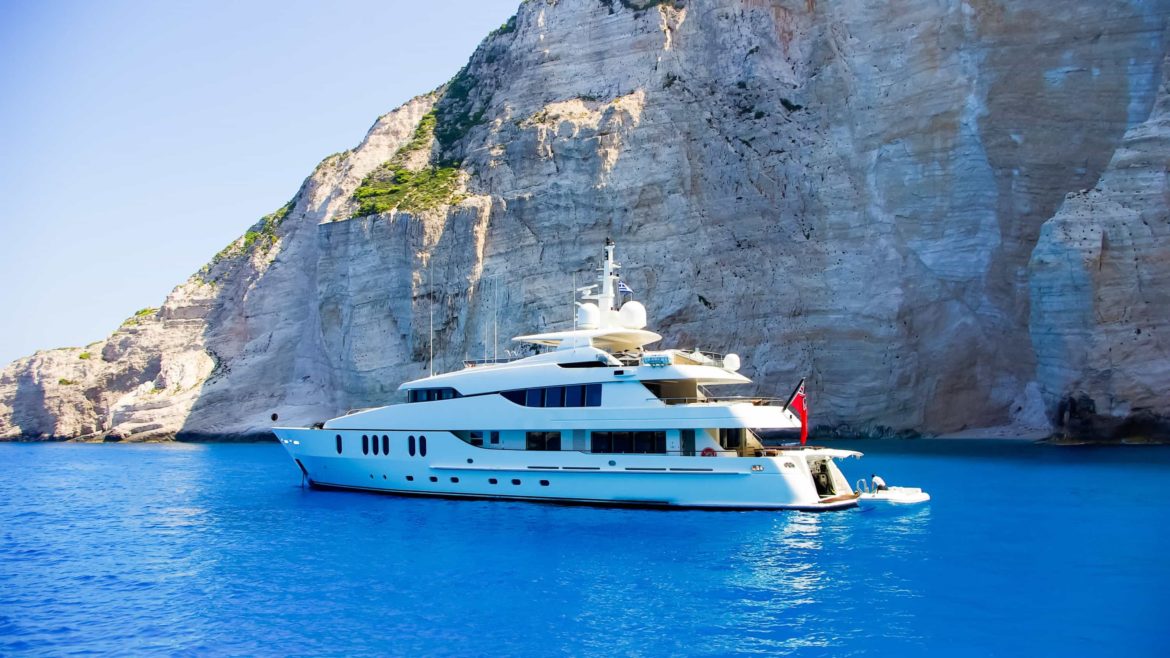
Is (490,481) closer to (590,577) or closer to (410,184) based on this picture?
(590,577)

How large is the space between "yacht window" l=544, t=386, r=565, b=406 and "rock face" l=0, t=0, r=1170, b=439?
2291cm

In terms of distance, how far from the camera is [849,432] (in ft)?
143

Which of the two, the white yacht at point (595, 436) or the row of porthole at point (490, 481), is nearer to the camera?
the white yacht at point (595, 436)

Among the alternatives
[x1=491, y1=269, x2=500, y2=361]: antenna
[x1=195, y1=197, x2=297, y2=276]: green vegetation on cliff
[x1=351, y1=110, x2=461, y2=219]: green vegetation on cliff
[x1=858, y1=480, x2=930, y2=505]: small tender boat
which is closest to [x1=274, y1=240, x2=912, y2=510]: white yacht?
[x1=858, y1=480, x2=930, y2=505]: small tender boat

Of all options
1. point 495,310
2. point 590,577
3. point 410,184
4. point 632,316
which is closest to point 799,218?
point 495,310

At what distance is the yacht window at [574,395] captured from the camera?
75.2 ft

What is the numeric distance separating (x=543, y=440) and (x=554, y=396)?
46.5 inches

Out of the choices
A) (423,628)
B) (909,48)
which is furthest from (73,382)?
(423,628)

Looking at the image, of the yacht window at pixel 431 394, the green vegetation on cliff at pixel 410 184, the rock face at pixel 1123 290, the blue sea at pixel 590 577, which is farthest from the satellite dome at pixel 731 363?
the green vegetation on cliff at pixel 410 184

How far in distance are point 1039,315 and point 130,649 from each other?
35085 mm

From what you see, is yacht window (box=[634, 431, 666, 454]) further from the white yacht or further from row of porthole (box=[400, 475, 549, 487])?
row of porthole (box=[400, 475, 549, 487])

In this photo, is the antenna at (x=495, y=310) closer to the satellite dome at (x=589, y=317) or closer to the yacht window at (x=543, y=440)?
the satellite dome at (x=589, y=317)

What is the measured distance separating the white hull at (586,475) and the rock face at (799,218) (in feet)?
70.3

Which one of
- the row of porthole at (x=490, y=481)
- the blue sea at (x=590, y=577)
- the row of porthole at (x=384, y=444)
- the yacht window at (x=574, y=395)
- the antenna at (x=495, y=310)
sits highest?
the antenna at (x=495, y=310)
